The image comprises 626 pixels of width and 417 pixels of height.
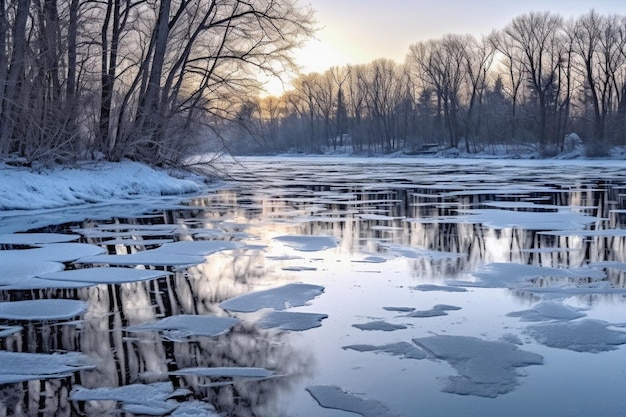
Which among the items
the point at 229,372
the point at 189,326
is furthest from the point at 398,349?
the point at 189,326

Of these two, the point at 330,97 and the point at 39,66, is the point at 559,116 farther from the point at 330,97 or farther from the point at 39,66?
the point at 39,66

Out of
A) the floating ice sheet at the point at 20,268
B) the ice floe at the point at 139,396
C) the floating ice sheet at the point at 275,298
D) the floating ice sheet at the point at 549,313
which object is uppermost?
the floating ice sheet at the point at 20,268

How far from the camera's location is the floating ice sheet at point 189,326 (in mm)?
4488

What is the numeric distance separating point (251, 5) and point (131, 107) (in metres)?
6.22

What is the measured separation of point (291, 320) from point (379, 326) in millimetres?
697

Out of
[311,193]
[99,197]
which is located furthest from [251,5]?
[99,197]

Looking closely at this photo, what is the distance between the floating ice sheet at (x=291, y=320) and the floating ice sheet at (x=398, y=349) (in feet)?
2.03

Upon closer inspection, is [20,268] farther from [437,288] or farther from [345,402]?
[345,402]

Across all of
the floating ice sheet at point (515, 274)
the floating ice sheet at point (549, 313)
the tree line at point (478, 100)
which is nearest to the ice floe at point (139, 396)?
the floating ice sheet at point (549, 313)

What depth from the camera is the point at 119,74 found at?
833 inches

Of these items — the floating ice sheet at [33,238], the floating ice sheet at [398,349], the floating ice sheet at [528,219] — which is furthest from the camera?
the floating ice sheet at [528,219]

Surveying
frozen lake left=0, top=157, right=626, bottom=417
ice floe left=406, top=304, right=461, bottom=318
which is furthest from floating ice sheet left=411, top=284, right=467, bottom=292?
ice floe left=406, top=304, right=461, bottom=318

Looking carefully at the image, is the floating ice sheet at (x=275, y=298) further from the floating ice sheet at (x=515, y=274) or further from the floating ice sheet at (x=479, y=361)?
the floating ice sheet at (x=515, y=274)

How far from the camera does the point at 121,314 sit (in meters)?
5.03
